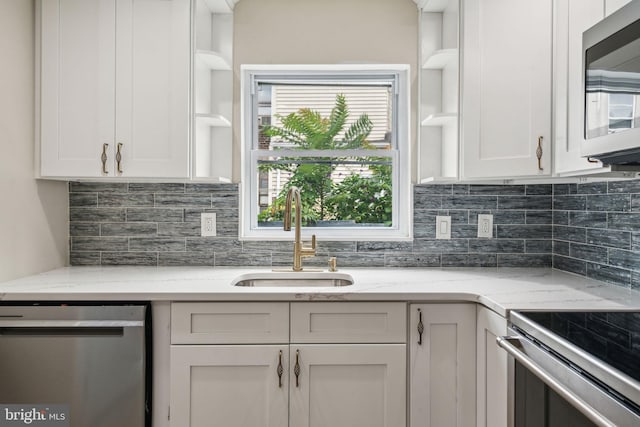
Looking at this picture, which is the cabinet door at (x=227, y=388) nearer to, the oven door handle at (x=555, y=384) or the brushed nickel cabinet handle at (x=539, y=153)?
the oven door handle at (x=555, y=384)

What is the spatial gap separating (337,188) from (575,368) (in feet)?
5.20

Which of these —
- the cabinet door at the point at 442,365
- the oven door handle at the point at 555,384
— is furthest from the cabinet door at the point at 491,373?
the oven door handle at the point at 555,384

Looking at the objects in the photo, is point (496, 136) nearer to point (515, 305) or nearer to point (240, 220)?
point (515, 305)

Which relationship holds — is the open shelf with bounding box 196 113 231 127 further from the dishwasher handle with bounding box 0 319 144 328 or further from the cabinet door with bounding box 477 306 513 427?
the cabinet door with bounding box 477 306 513 427

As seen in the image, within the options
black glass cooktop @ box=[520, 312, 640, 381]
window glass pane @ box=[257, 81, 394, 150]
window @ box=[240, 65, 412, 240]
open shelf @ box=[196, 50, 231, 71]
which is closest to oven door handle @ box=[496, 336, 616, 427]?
black glass cooktop @ box=[520, 312, 640, 381]

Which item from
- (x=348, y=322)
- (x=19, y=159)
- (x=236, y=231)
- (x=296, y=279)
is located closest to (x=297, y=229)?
(x=296, y=279)

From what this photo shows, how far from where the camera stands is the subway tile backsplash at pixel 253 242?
7.68 feet

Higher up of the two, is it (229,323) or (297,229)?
(297,229)

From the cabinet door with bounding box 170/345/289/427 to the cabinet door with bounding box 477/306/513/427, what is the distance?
0.75 metres

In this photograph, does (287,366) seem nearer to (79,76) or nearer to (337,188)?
(337,188)

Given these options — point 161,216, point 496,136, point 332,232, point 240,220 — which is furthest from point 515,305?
point 161,216

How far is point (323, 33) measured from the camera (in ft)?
7.70

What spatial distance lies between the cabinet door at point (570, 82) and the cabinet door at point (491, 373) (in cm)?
61

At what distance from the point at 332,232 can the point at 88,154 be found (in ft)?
4.13
